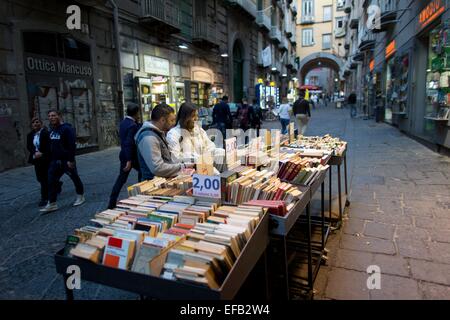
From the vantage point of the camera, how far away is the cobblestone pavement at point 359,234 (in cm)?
280

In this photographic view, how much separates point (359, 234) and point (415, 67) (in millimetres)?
8887

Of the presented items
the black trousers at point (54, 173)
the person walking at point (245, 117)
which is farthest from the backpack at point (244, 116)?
the black trousers at point (54, 173)

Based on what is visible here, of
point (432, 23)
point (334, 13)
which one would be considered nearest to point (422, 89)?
point (432, 23)

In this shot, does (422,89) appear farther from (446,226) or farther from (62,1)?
(62,1)

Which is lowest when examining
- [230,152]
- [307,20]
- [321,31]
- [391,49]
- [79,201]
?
[79,201]

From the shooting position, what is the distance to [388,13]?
13.1 meters

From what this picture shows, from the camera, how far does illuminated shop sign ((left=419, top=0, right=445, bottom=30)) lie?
25.8ft

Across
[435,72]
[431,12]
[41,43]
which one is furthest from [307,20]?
[41,43]

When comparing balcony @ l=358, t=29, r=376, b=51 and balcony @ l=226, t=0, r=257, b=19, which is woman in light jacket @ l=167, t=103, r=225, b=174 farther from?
balcony @ l=358, t=29, r=376, b=51

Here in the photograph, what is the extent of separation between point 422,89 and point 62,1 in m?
10.3

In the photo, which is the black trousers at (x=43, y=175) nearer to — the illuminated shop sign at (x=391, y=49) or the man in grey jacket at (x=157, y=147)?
the man in grey jacket at (x=157, y=147)

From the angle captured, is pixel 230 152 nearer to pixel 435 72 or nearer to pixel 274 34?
pixel 435 72

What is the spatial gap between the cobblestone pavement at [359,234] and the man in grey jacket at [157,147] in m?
1.17

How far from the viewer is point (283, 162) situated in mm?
2975
